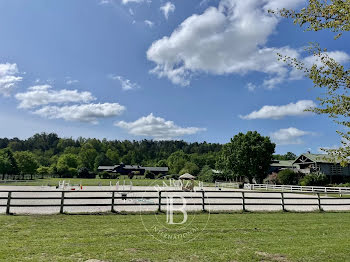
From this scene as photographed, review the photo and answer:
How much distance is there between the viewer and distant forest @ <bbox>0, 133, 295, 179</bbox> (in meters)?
88.4

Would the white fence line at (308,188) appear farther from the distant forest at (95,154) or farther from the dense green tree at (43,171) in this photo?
the dense green tree at (43,171)

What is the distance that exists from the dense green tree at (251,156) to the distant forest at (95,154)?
2100cm

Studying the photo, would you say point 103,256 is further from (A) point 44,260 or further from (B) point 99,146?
(B) point 99,146

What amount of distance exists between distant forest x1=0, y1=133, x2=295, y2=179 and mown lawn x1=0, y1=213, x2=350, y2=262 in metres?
62.3

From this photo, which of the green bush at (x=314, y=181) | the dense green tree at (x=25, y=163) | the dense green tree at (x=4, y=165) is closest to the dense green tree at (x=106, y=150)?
the dense green tree at (x=25, y=163)

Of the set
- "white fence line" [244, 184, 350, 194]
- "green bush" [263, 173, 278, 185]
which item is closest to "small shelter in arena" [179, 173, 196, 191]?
"white fence line" [244, 184, 350, 194]

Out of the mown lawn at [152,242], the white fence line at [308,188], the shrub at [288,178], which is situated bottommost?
the white fence line at [308,188]

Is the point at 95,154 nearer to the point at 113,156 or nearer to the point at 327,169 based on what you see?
the point at 113,156

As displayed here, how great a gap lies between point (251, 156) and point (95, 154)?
104993 millimetres

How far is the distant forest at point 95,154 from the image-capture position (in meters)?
88.4

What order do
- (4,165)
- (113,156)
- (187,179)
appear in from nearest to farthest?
(187,179), (4,165), (113,156)

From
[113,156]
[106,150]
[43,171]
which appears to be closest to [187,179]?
[43,171]

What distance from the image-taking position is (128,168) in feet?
395

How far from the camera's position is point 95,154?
138 meters
